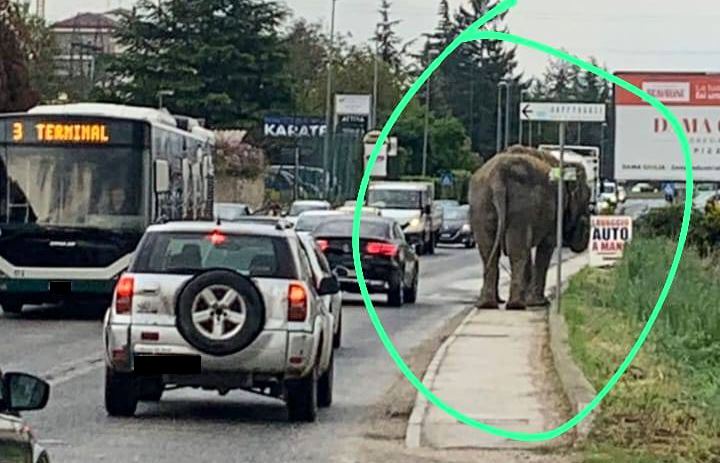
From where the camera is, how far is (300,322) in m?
14.9

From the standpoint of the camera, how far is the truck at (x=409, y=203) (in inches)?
2026

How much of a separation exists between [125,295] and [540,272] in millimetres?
17339

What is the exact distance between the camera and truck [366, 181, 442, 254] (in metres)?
51.5

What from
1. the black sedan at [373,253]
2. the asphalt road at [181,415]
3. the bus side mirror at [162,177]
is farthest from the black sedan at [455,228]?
the asphalt road at [181,415]

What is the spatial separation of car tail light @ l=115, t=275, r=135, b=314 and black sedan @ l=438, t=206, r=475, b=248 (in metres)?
47.9

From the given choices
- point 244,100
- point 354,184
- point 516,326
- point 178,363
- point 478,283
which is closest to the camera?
point 178,363

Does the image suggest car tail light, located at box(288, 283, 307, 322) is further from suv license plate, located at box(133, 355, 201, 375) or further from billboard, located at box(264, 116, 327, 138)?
billboard, located at box(264, 116, 327, 138)

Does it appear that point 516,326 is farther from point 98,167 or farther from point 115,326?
point 115,326

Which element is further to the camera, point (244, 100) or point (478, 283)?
point (244, 100)

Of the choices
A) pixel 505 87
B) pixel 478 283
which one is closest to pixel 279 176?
pixel 478 283

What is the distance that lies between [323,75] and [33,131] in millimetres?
80371

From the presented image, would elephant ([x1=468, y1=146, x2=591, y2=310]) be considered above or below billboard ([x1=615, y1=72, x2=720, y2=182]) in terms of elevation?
below

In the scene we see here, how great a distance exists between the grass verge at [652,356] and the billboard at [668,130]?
383 centimetres

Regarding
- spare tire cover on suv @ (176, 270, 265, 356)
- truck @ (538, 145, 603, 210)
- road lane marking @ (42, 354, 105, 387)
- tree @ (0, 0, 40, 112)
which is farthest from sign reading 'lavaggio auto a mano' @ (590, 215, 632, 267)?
tree @ (0, 0, 40, 112)
